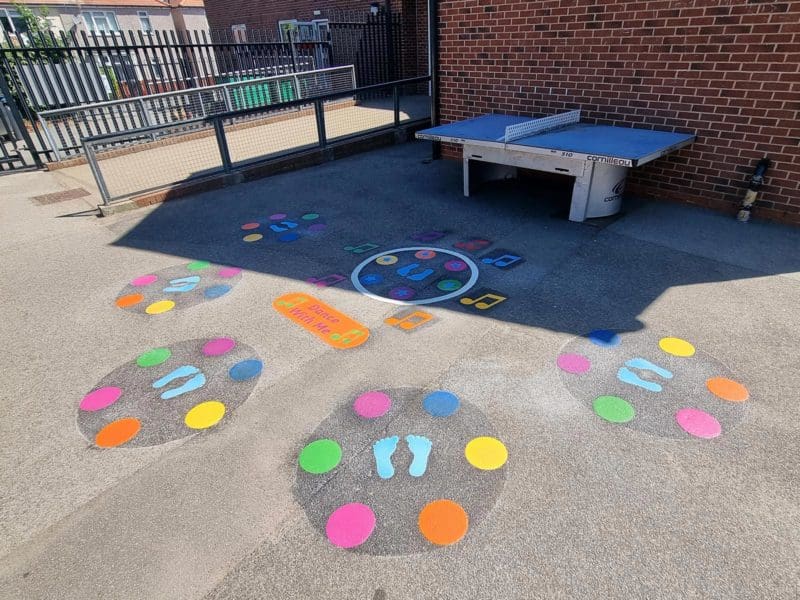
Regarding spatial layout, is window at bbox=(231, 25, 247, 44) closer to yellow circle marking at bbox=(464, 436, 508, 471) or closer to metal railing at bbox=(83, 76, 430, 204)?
metal railing at bbox=(83, 76, 430, 204)

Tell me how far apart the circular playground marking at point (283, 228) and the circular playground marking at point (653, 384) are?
3.56m

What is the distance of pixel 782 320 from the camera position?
3.54m

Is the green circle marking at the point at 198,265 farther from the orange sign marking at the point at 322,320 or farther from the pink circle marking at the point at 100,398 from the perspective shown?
the pink circle marking at the point at 100,398

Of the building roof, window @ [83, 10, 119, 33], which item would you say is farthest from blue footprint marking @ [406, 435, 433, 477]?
window @ [83, 10, 119, 33]

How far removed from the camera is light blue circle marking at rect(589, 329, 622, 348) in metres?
3.37

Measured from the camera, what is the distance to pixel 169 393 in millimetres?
3100

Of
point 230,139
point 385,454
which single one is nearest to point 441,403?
point 385,454

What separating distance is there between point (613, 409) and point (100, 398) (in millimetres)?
3393

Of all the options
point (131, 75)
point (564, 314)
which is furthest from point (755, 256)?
point (131, 75)

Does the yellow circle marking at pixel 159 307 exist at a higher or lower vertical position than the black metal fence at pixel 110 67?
lower

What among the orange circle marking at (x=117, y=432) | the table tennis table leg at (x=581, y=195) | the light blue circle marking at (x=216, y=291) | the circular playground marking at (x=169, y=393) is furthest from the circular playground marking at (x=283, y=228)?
the table tennis table leg at (x=581, y=195)

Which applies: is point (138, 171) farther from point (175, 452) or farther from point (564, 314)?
point (564, 314)

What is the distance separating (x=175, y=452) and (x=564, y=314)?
3.01 metres

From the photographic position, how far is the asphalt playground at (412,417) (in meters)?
2.03
